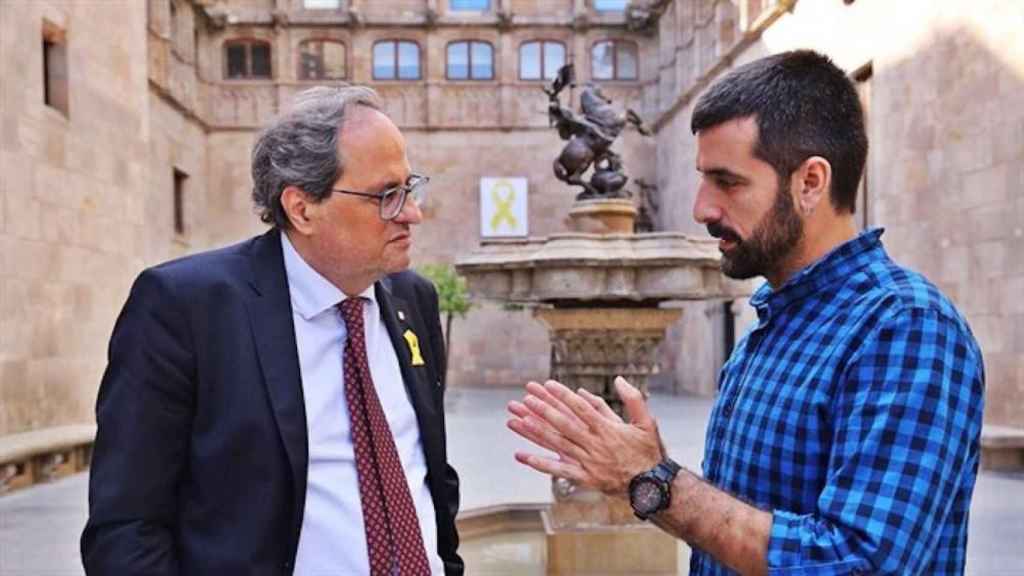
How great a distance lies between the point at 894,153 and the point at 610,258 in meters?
7.65

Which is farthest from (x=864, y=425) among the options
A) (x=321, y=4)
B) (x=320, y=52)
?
(x=321, y=4)

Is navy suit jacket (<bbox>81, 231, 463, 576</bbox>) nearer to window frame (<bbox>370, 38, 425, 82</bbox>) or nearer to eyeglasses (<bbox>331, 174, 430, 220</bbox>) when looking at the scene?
eyeglasses (<bbox>331, 174, 430, 220</bbox>)

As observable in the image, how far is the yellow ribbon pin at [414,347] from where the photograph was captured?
2.05 metres

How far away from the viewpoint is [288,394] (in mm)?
1684

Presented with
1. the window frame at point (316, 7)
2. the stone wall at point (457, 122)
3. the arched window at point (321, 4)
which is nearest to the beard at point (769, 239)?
the stone wall at point (457, 122)

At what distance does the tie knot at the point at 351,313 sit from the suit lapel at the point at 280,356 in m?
0.12

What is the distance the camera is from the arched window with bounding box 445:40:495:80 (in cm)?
2219

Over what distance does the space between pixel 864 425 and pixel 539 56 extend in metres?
21.9

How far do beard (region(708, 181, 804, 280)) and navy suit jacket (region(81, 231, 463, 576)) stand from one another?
0.86 meters

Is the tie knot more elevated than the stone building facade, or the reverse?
the stone building facade

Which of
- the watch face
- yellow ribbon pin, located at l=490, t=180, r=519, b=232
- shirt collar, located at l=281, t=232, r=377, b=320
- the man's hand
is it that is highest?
yellow ribbon pin, located at l=490, t=180, r=519, b=232

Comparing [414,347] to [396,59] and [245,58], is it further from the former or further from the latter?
[245,58]

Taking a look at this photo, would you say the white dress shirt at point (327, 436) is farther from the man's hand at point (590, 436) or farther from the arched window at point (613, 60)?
the arched window at point (613, 60)

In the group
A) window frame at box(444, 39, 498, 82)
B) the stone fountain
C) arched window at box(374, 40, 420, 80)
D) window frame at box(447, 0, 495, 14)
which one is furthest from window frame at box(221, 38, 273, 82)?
the stone fountain
